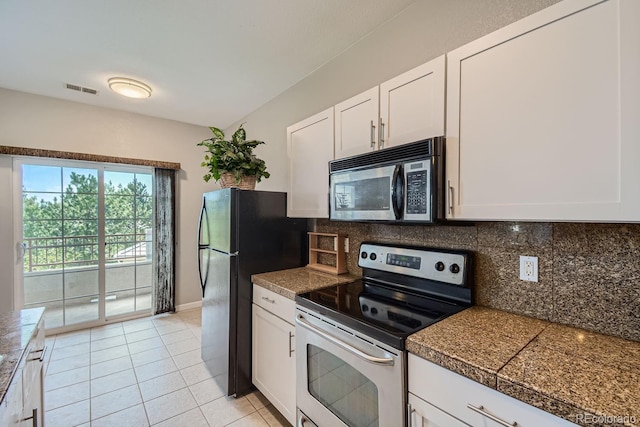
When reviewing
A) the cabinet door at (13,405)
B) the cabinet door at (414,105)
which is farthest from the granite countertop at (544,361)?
the cabinet door at (13,405)

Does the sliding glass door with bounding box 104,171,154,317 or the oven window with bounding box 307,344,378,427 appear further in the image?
the sliding glass door with bounding box 104,171,154,317

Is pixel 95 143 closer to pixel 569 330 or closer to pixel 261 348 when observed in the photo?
pixel 261 348

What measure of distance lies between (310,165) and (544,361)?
1659 millimetres

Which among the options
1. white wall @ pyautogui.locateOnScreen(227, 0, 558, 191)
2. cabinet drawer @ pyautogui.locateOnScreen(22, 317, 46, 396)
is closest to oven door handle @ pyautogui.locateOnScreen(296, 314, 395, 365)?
cabinet drawer @ pyautogui.locateOnScreen(22, 317, 46, 396)

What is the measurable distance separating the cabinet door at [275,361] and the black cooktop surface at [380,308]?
0.34m

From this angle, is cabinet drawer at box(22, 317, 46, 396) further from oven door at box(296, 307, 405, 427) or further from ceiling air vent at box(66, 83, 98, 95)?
ceiling air vent at box(66, 83, 98, 95)

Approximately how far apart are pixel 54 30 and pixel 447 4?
2612mm

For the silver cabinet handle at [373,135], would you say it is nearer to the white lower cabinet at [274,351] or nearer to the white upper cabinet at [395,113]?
the white upper cabinet at [395,113]

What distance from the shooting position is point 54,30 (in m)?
1.97

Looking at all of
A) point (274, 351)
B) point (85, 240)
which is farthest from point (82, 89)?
point (274, 351)

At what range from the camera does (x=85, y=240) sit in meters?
3.39

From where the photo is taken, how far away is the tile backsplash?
104 cm

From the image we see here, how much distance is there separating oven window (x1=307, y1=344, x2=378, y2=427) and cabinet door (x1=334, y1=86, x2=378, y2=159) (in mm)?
1163

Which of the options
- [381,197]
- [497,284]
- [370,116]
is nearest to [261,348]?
[381,197]
